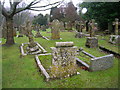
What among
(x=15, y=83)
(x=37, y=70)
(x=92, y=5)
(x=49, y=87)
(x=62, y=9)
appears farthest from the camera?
(x=62, y=9)

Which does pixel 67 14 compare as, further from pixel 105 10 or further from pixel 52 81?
pixel 52 81

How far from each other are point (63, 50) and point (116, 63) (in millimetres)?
3792

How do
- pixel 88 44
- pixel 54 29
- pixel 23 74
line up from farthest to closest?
pixel 54 29
pixel 88 44
pixel 23 74

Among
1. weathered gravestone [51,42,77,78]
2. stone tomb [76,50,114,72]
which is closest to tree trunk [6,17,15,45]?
weathered gravestone [51,42,77,78]

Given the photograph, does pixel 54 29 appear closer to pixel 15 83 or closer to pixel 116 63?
pixel 116 63

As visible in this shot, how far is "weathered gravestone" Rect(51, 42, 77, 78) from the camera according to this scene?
5.69 meters

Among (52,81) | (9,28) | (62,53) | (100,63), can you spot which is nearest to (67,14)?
(9,28)

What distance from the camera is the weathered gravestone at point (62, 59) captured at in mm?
5691

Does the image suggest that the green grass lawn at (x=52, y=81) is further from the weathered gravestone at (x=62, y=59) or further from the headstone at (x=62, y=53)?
Answer: the headstone at (x=62, y=53)

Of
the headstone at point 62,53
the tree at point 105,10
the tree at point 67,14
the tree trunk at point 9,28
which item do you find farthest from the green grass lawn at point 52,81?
the tree at point 67,14

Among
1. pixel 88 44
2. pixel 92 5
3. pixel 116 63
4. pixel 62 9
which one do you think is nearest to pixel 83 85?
pixel 116 63

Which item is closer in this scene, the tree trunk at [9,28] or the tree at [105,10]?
the tree trunk at [9,28]

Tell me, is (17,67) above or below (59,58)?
below

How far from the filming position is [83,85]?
5289 millimetres
